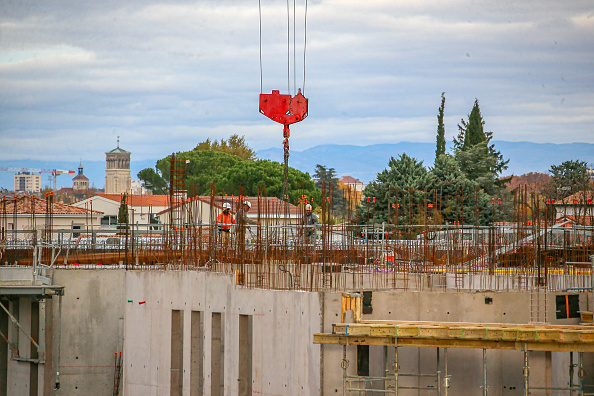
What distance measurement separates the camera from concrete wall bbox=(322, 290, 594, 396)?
11.8 m

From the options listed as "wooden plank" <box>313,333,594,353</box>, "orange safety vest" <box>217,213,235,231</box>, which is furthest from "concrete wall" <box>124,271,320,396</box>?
"orange safety vest" <box>217,213,235,231</box>

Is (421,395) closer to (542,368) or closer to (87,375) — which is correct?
(542,368)

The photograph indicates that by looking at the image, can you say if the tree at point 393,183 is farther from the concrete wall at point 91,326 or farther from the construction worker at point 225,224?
the concrete wall at point 91,326

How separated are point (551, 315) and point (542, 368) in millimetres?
1003

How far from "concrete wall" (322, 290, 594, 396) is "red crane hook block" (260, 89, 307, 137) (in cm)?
1178

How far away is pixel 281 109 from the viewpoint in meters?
23.6

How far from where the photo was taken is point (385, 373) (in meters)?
11.5

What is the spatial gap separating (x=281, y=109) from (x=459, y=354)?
13.0 metres

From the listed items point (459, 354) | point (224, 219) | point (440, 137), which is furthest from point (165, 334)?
point (440, 137)

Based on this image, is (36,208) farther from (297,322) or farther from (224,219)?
(297,322)

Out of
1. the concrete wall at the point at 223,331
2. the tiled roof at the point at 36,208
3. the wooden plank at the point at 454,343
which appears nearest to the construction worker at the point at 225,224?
the concrete wall at the point at 223,331

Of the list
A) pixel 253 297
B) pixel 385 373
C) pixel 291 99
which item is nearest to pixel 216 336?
pixel 253 297

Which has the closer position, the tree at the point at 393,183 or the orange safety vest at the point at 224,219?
the orange safety vest at the point at 224,219

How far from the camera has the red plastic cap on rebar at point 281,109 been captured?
23500 millimetres
